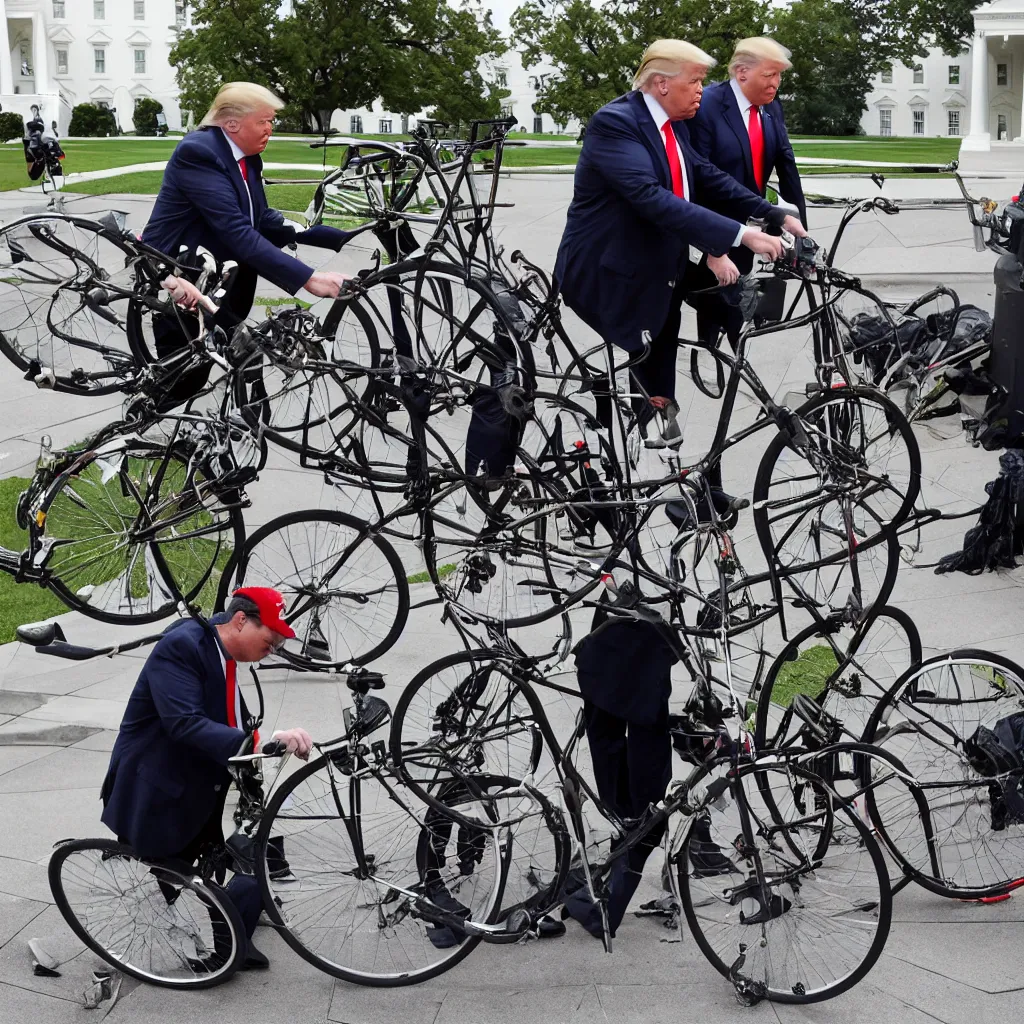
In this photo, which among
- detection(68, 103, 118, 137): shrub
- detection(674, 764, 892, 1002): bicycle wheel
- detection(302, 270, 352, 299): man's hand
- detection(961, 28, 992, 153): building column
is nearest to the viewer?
detection(674, 764, 892, 1002): bicycle wheel

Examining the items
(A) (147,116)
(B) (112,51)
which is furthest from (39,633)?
(B) (112,51)

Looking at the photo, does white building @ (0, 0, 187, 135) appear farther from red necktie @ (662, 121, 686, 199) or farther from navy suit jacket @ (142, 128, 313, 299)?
red necktie @ (662, 121, 686, 199)

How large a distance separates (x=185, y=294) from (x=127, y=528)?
41.5 inches

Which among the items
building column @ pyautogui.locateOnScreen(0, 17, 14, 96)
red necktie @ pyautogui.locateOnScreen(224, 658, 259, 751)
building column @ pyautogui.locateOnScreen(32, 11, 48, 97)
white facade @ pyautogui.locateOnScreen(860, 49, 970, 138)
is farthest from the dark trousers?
white facade @ pyautogui.locateOnScreen(860, 49, 970, 138)

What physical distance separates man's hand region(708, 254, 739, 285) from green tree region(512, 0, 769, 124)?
1389 inches

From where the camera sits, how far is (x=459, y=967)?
17.8ft

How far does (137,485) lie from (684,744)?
2763 millimetres

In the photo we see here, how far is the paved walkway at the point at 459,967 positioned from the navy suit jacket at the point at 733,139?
7.35ft

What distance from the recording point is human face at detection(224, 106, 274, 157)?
22.3 feet

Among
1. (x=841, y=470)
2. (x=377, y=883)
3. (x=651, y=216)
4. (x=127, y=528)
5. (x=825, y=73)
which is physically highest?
(x=825, y=73)

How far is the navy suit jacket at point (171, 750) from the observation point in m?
5.08

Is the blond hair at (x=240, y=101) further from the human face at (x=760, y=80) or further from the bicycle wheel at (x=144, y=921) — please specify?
the bicycle wheel at (x=144, y=921)

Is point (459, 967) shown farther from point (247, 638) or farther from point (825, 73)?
point (825, 73)

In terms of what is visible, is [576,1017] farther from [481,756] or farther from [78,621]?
[78,621]
